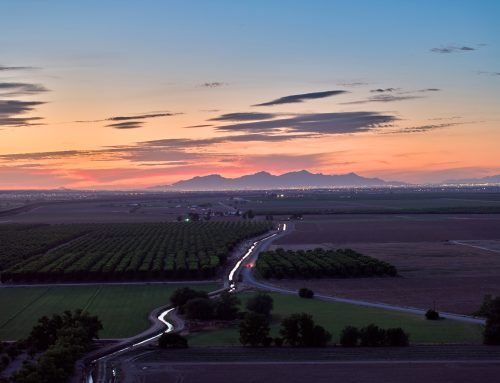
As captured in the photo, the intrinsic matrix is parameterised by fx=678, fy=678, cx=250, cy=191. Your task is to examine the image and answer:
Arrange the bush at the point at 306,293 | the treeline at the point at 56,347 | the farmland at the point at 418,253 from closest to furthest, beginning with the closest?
the treeline at the point at 56,347 < the bush at the point at 306,293 < the farmland at the point at 418,253

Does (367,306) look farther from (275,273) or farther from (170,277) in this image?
(170,277)

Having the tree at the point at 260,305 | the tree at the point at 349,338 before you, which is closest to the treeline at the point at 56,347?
the tree at the point at 260,305

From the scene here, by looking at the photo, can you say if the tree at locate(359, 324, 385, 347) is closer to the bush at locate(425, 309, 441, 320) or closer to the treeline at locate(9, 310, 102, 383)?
the bush at locate(425, 309, 441, 320)

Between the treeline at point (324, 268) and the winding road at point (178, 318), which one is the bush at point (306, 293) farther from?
the treeline at point (324, 268)

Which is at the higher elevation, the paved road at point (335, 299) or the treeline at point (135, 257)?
the treeline at point (135, 257)

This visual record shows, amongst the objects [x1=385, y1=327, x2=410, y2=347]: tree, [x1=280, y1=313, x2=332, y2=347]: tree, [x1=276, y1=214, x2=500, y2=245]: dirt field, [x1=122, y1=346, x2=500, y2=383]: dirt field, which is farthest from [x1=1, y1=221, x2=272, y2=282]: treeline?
[x1=385, y1=327, x2=410, y2=347]: tree

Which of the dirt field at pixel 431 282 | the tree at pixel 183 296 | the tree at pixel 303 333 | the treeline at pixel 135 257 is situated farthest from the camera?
the treeline at pixel 135 257
